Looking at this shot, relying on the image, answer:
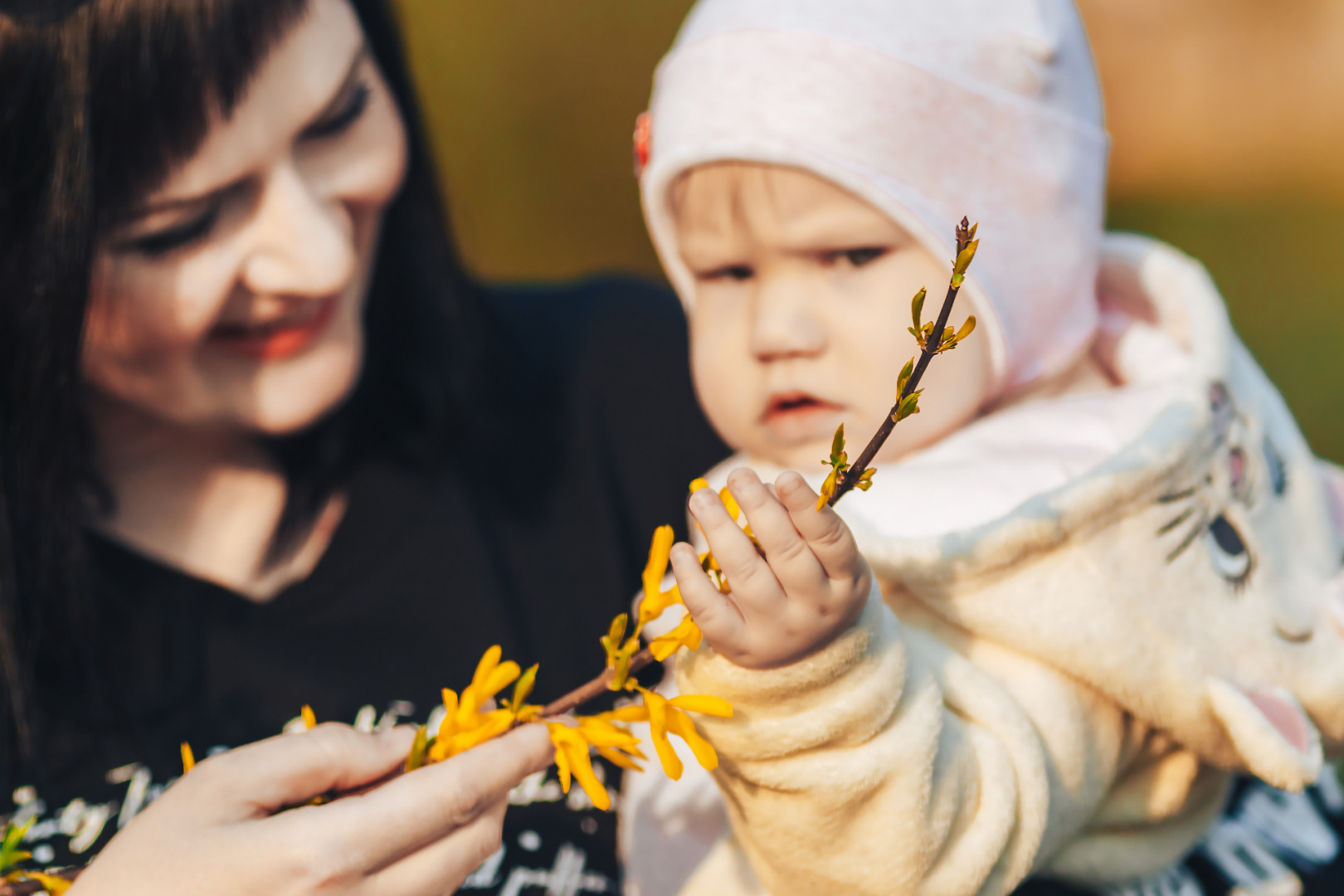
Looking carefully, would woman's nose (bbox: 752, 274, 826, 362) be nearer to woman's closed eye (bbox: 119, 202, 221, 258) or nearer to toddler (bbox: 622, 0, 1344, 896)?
toddler (bbox: 622, 0, 1344, 896)

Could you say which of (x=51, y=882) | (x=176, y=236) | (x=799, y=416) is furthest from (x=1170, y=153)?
(x=51, y=882)

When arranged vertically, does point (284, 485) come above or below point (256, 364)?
below

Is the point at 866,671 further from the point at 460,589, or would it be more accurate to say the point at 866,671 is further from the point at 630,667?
the point at 460,589

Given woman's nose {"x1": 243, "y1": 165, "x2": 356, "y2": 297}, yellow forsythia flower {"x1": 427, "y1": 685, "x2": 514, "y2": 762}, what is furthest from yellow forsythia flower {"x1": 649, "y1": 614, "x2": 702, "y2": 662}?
woman's nose {"x1": 243, "y1": 165, "x2": 356, "y2": 297}

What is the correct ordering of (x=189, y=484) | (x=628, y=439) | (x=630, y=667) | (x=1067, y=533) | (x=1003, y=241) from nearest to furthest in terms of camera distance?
(x=630, y=667)
(x=1067, y=533)
(x=1003, y=241)
(x=189, y=484)
(x=628, y=439)

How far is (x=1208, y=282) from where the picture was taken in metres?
1.18

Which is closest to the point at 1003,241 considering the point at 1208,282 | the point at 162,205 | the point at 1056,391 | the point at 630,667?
the point at 1056,391

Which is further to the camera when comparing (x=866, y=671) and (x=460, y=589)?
(x=460, y=589)

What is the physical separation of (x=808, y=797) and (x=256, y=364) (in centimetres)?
81

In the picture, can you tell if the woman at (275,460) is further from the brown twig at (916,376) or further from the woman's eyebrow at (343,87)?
the brown twig at (916,376)

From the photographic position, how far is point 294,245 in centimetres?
107

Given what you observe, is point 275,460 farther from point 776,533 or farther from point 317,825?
point 776,533

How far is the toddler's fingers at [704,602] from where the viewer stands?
64 centimetres

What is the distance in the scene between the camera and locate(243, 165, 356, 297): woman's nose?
1.06 metres
